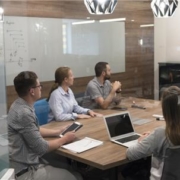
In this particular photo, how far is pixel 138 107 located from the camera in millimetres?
3664

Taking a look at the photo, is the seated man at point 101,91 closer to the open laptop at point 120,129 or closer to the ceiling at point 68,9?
the open laptop at point 120,129

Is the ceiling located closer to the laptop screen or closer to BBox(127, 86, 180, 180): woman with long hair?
the laptop screen

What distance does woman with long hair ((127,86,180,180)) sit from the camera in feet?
6.01

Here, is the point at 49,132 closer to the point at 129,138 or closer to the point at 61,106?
the point at 61,106

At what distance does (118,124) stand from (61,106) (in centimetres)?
87

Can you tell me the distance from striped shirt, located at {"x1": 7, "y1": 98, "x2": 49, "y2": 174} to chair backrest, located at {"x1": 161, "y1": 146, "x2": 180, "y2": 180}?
913 mm

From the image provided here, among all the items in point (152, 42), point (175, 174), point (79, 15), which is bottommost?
point (175, 174)

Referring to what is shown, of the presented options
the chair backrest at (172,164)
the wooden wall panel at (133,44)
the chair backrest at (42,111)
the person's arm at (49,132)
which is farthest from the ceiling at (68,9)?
the chair backrest at (172,164)

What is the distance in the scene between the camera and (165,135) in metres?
1.86

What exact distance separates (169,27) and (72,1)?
2.21 meters

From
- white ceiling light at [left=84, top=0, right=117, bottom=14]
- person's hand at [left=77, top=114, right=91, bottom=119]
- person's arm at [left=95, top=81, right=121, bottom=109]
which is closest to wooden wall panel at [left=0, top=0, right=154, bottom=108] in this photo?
person's arm at [left=95, top=81, right=121, bottom=109]

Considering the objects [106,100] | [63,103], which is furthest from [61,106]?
[106,100]

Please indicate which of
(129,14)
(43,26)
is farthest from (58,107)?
(129,14)

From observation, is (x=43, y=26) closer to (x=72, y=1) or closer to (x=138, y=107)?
(x=72, y=1)
